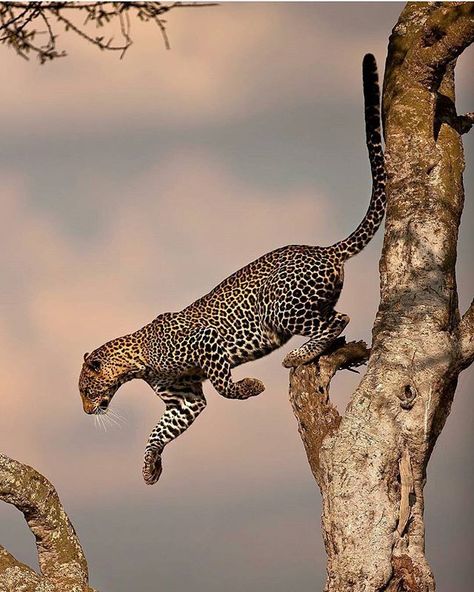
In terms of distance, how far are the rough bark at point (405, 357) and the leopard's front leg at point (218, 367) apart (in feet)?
1.83

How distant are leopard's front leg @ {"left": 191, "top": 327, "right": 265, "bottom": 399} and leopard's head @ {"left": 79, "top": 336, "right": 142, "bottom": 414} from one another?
0.69 metres

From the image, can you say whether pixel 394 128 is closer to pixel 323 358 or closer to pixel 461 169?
pixel 461 169

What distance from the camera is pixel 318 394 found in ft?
26.0

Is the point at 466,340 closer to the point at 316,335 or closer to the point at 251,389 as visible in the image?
the point at 316,335

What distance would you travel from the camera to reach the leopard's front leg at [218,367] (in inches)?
335

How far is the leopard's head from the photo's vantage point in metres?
9.21

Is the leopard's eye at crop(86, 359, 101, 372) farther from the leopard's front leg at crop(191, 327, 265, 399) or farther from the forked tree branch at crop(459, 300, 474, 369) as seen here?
the forked tree branch at crop(459, 300, 474, 369)

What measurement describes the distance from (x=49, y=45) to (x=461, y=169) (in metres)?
3.13

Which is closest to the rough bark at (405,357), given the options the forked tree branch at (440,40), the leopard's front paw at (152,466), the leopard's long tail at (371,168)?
the forked tree branch at (440,40)

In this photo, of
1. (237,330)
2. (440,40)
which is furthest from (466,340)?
(440,40)

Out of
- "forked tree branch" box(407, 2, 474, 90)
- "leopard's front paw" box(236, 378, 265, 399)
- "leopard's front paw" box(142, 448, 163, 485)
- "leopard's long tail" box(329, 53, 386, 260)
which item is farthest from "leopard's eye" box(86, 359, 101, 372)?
"forked tree branch" box(407, 2, 474, 90)

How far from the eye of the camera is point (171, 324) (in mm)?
9141

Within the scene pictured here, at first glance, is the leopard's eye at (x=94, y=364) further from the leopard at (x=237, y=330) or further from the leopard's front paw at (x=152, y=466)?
the leopard's front paw at (x=152, y=466)

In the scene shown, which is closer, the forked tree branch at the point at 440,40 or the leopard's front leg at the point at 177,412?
the forked tree branch at the point at 440,40
